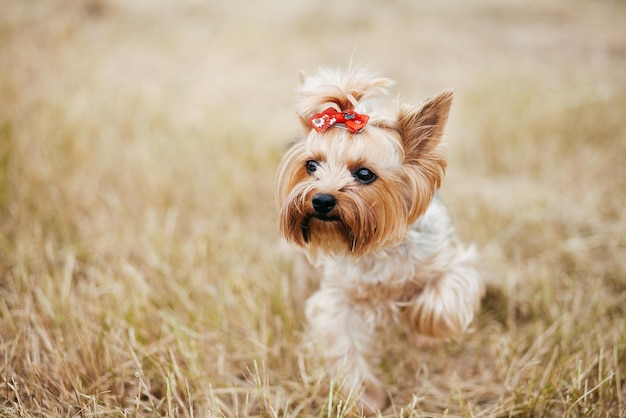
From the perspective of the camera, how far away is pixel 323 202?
8.67 ft

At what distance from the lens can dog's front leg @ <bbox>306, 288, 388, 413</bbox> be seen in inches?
121

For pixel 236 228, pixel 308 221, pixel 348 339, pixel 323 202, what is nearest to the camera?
pixel 323 202

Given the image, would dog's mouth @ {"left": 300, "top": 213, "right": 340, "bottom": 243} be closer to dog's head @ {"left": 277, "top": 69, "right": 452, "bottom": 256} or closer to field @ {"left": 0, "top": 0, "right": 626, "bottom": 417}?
dog's head @ {"left": 277, "top": 69, "right": 452, "bottom": 256}

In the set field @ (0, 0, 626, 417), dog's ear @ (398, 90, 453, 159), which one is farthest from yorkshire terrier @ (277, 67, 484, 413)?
field @ (0, 0, 626, 417)

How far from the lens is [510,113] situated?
6.56 meters

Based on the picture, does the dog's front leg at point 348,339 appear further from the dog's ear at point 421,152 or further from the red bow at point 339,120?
the red bow at point 339,120

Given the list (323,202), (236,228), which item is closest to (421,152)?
(323,202)

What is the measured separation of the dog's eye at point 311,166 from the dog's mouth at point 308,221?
26 centimetres

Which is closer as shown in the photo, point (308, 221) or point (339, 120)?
point (339, 120)

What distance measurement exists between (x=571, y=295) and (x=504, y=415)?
131 centimetres

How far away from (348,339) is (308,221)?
88 centimetres

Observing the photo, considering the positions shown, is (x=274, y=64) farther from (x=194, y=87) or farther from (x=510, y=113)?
(x=510, y=113)

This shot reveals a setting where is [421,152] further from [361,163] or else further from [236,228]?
[236,228]

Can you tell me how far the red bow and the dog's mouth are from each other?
0.47 meters
